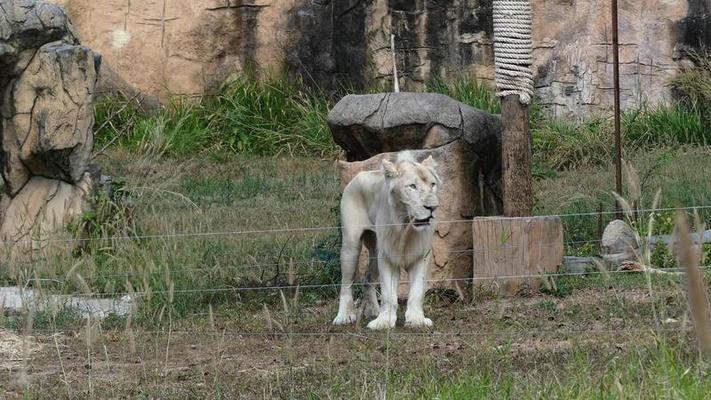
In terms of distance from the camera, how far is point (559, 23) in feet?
59.1

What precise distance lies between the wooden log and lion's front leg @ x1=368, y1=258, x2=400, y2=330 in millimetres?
1149

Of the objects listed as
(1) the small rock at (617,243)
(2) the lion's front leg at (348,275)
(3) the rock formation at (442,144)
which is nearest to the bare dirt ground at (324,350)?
(2) the lion's front leg at (348,275)

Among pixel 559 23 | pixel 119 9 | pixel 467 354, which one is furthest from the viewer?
pixel 119 9

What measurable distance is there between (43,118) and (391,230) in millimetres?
4355

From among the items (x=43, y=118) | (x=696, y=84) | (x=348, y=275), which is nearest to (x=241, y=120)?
(x=696, y=84)

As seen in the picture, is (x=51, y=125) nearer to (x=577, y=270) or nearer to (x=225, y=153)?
(x=577, y=270)

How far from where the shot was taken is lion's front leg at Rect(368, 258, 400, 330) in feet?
26.7

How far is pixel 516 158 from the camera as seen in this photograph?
382 inches

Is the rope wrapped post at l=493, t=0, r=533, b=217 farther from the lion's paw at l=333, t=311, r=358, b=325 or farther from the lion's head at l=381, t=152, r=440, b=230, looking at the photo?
the lion's paw at l=333, t=311, r=358, b=325

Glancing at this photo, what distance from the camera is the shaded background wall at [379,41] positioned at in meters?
17.5

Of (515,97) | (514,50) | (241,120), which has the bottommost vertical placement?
(515,97)

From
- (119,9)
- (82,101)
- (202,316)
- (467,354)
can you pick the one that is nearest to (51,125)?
(82,101)

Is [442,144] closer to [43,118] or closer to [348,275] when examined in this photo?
[348,275]

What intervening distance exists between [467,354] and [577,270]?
368cm
